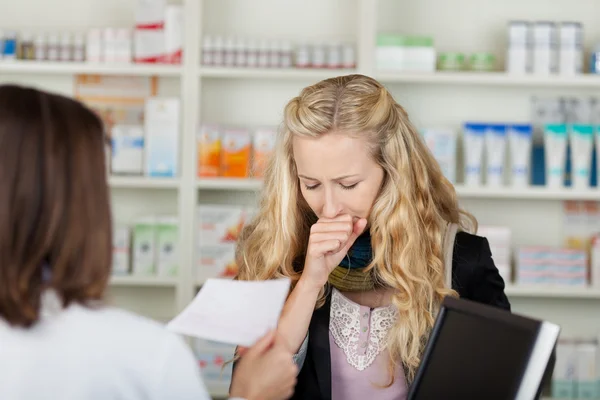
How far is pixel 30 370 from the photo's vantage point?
1119 mm

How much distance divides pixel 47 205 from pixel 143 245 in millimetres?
3152

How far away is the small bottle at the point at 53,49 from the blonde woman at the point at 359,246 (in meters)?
2.49

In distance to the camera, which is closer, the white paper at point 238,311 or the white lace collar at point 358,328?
the white paper at point 238,311

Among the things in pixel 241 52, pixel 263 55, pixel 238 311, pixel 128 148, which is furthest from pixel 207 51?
pixel 238 311

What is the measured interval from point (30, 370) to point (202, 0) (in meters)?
3.43

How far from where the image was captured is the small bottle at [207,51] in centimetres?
422

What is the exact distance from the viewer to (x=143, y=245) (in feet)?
14.0

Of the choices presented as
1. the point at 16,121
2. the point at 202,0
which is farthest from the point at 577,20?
the point at 16,121

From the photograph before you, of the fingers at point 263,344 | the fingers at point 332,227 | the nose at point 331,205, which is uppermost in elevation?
the nose at point 331,205

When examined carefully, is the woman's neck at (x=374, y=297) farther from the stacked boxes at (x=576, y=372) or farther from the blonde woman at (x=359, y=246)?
the stacked boxes at (x=576, y=372)

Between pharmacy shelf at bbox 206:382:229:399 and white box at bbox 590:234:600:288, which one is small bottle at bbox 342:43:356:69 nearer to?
white box at bbox 590:234:600:288

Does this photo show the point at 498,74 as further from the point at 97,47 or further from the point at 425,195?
the point at 425,195

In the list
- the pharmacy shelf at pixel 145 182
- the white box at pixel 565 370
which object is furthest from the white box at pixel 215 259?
the white box at pixel 565 370

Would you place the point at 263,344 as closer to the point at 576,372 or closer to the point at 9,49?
the point at 576,372
